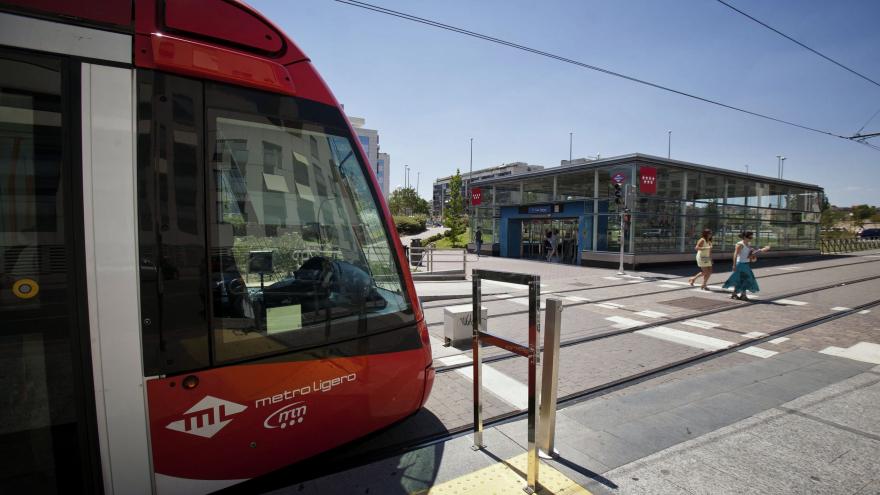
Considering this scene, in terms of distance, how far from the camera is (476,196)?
1022 inches

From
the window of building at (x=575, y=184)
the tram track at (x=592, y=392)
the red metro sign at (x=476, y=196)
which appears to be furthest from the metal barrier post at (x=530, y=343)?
the red metro sign at (x=476, y=196)

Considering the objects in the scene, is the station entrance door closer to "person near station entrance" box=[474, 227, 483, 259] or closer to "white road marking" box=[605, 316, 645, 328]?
"person near station entrance" box=[474, 227, 483, 259]

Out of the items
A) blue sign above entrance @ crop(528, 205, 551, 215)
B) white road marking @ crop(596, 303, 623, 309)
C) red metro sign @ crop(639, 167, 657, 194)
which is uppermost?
red metro sign @ crop(639, 167, 657, 194)

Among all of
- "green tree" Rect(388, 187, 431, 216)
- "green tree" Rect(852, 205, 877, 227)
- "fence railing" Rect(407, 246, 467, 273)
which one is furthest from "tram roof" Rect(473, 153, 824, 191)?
"green tree" Rect(852, 205, 877, 227)

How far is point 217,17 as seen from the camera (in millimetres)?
2258

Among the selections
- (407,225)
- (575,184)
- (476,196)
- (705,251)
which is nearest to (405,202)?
(407,225)

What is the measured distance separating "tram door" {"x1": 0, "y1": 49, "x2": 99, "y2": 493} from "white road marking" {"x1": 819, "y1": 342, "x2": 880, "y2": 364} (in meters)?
8.11

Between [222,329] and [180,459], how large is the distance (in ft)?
2.25

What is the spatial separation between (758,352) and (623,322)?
2.08m

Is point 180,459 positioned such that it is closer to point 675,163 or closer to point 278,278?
point 278,278

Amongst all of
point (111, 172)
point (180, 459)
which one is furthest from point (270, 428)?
point (111, 172)

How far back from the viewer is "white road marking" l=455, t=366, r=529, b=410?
402cm

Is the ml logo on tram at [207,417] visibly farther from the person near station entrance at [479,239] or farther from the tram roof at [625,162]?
the person near station entrance at [479,239]

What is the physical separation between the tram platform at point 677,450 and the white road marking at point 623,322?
281cm
